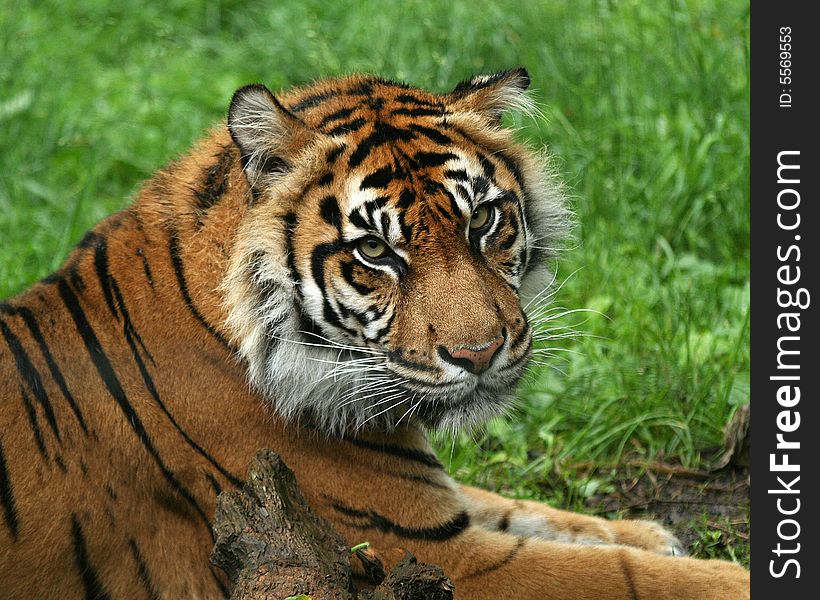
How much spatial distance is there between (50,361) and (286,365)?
65 centimetres

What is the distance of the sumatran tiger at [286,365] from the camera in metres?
3.09

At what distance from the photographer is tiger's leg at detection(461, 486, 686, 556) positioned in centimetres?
389

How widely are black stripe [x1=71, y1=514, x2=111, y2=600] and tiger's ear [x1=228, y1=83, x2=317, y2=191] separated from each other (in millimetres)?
1063

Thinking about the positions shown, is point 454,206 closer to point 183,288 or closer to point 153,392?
point 183,288

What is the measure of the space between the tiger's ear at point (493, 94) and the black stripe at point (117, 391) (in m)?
1.28

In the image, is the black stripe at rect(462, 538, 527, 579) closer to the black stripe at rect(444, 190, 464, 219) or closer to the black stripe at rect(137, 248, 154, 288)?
the black stripe at rect(444, 190, 464, 219)

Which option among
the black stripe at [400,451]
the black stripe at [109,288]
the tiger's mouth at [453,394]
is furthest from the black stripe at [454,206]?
the black stripe at [109,288]

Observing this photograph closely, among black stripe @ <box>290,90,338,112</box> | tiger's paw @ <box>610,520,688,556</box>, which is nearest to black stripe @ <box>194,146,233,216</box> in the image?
black stripe @ <box>290,90,338,112</box>

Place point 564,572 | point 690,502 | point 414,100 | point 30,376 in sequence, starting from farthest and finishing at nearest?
point 690,502
point 414,100
point 564,572
point 30,376

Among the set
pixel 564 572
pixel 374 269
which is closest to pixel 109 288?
pixel 374 269

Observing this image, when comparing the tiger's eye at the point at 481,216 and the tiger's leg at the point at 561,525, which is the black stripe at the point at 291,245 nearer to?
the tiger's eye at the point at 481,216

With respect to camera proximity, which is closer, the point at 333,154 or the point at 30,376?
the point at 30,376

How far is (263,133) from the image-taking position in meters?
3.18
